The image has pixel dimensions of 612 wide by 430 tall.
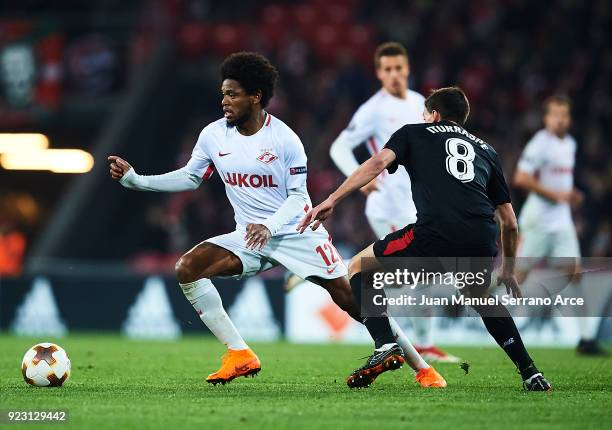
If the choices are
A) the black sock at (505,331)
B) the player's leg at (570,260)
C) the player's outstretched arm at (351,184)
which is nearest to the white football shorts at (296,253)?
the player's outstretched arm at (351,184)

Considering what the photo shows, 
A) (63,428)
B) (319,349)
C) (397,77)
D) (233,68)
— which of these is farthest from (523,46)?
(63,428)

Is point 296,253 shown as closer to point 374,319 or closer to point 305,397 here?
point 374,319

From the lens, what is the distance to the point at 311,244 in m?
7.53

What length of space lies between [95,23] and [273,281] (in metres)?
9.40

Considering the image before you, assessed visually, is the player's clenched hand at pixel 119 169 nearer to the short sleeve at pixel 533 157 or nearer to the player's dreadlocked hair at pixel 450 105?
the player's dreadlocked hair at pixel 450 105

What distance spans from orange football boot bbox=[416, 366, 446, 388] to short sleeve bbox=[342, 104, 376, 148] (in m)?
2.74

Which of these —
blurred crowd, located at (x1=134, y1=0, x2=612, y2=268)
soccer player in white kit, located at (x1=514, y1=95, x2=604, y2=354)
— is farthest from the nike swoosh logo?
blurred crowd, located at (x1=134, y1=0, x2=612, y2=268)

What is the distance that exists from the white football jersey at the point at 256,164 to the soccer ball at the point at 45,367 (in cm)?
151

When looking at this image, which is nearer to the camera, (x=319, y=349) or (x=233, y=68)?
(x=233, y=68)

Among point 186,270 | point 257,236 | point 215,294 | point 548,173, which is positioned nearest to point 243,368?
point 215,294

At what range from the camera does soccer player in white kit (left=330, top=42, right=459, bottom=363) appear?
376 inches

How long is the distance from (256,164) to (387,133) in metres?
2.33

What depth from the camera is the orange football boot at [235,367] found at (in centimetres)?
741

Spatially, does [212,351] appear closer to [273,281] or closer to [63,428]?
[273,281]
